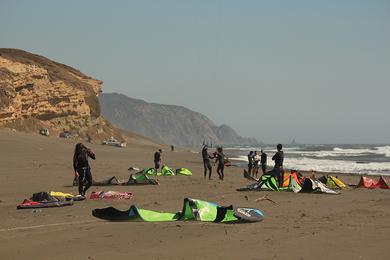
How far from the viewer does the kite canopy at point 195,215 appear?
28.9 ft

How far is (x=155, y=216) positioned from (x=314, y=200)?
5.49 meters

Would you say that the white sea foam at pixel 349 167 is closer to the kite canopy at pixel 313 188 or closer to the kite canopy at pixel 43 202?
the kite canopy at pixel 313 188

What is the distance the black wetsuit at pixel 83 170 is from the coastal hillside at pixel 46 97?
3248 cm

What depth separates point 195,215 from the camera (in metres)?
9.01

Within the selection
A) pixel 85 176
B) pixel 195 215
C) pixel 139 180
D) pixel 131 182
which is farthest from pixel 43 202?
pixel 139 180

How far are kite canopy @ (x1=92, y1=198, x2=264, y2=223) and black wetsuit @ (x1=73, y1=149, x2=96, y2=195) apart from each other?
412cm

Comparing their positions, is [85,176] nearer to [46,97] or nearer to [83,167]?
[83,167]

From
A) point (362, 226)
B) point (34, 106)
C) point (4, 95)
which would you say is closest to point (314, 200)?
point (362, 226)

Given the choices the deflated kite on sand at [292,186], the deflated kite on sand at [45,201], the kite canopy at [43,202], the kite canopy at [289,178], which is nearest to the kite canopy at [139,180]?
the deflated kite on sand at [292,186]

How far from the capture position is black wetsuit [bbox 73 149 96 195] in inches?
518

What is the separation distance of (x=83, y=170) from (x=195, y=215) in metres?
5.26

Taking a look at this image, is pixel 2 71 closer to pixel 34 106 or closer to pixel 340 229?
pixel 34 106

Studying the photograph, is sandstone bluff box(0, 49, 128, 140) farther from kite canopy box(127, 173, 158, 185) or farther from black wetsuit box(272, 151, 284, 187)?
black wetsuit box(272, 151, 284, 187)

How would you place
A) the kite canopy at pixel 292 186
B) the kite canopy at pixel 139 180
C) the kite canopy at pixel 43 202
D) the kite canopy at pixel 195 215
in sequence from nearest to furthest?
the kite canopy at pixel 195 215 < the kite canopy at pixel 43 202 < the kite canopy at pixel 292 186 < the kite canopy at pixel 139 180
